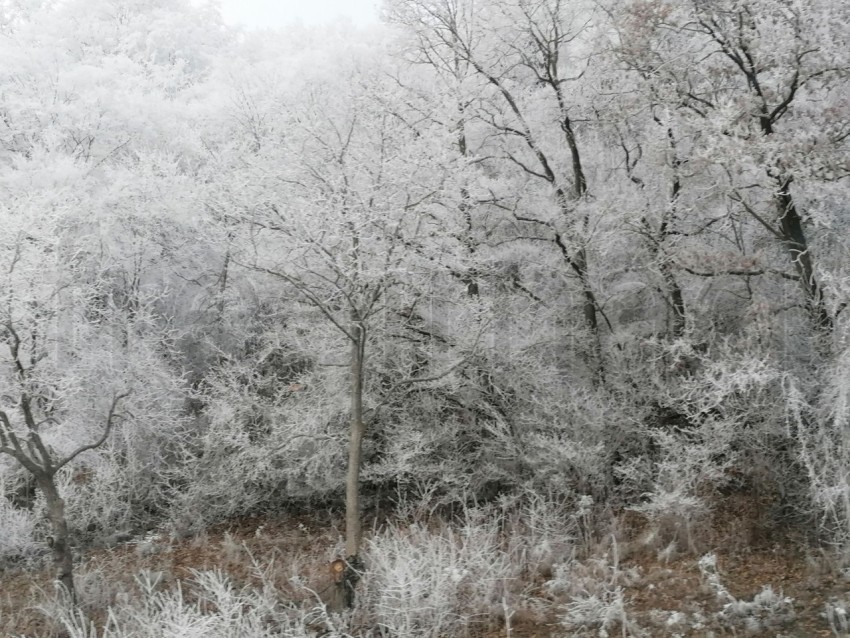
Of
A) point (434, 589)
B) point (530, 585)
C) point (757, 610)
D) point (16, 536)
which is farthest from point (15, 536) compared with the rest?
point (757, 610)

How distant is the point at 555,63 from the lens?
11.1 metres

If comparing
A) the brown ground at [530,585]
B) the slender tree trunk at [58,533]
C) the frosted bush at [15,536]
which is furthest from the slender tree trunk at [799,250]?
the frosted bush at [15,536]

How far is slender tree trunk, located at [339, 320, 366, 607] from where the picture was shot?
22.0 ft

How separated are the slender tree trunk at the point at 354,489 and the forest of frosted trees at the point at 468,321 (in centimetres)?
3

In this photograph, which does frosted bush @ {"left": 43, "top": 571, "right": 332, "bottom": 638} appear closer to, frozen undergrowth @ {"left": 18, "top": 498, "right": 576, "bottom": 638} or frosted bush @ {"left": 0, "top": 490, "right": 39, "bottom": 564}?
frozen undergrowth @ {"left": 18, "top": 498, "right": 576, "bottom": 638}

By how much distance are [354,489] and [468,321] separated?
139 inches

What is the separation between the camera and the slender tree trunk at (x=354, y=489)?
22.0 feet

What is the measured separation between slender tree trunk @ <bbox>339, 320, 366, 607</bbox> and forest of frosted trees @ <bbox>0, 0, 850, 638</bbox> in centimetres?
3

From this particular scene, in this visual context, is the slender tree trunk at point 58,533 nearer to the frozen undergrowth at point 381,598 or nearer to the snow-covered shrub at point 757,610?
the frozen undergrowth at point 381,598

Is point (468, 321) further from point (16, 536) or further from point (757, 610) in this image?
point (16, 536)

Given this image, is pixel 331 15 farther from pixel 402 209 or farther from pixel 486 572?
pixel 486 572

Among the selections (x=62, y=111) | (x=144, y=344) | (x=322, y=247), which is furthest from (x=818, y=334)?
(x=62, y=111)

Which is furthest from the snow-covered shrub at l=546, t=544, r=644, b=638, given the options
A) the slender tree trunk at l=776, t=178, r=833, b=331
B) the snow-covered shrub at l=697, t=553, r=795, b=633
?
the slender tree trunk at l=776, t=178, r=833, b=331

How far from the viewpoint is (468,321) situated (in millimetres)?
9789
